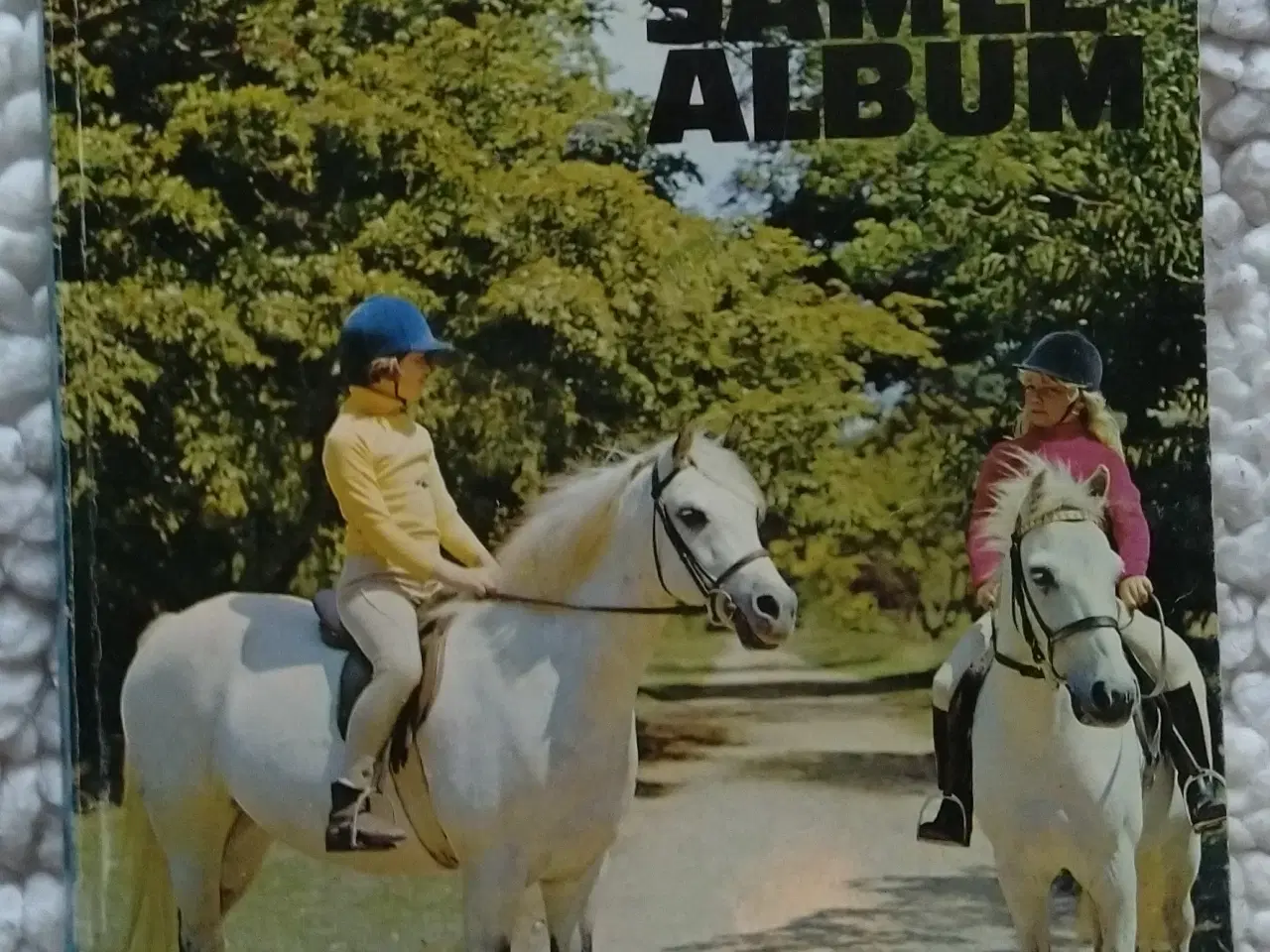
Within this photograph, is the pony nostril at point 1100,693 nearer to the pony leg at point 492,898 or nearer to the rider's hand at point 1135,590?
the rider's hand at point 1135,590

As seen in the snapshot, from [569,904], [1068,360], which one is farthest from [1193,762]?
[569,904]

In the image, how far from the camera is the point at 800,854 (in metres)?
0.74

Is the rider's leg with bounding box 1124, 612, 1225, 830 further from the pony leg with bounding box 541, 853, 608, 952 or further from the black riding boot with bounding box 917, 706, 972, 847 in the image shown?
the pony leg with bounding box 541, 853, 608, 952

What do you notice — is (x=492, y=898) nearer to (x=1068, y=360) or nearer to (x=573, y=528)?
(x=573, y=528)

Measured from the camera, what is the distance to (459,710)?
0.70 m

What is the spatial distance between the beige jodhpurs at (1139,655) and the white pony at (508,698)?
95mm

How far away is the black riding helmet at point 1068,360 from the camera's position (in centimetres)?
74

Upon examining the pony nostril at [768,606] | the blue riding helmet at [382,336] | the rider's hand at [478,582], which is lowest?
the pony nostril at [768,606]

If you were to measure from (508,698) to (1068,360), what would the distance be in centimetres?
34

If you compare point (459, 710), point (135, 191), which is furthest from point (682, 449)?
point (135, 191)

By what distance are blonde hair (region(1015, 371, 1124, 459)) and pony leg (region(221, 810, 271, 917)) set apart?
→ 454 millimetres

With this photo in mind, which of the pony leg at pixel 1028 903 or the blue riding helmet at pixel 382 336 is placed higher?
the blue riding helmet at pixel 382 336

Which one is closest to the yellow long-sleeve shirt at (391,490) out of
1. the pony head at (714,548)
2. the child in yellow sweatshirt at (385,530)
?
the child in yellow sweatshirt at (385,530)

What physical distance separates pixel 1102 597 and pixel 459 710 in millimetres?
325
